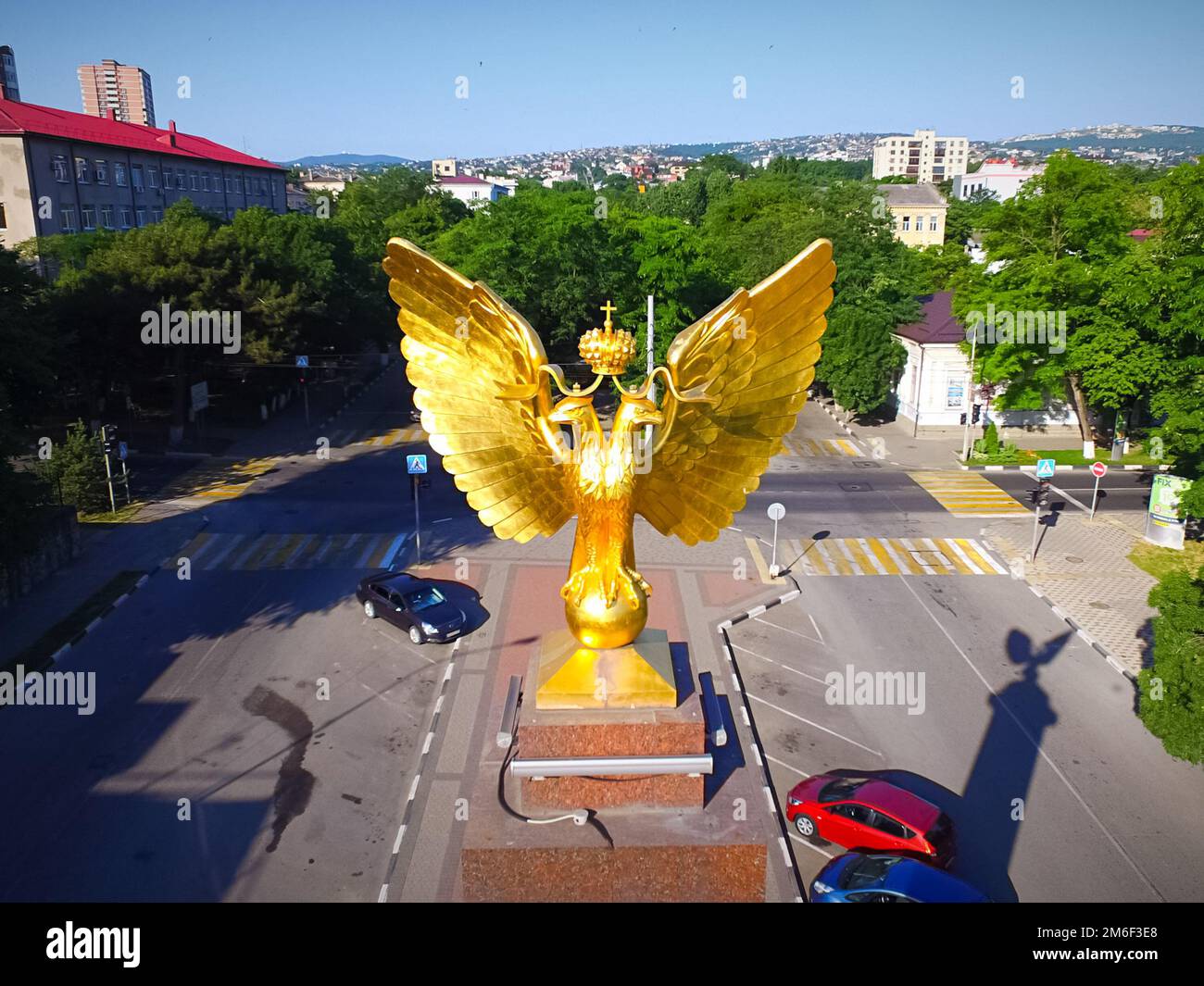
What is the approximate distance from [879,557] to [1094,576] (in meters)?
5.84

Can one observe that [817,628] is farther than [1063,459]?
No

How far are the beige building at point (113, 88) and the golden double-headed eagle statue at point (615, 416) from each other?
291 feet

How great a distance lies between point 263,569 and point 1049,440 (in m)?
32.7

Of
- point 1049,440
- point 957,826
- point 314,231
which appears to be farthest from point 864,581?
point 314,231

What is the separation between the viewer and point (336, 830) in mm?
15531

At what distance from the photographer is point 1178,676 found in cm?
1474

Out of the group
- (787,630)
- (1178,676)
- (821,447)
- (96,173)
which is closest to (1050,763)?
(1178,676)

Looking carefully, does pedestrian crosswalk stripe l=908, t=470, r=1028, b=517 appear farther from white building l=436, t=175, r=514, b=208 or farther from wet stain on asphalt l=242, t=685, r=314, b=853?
white building l=436, t=175, r=514, b=208

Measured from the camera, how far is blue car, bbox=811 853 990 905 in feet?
42.2

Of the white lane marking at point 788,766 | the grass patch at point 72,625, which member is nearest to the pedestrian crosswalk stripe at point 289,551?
the grass patch at point 72,625

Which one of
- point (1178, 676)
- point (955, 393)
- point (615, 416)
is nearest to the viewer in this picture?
point (615, 416)

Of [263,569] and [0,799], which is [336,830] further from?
[263,569]

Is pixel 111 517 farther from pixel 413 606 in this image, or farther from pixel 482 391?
pixel 482 391

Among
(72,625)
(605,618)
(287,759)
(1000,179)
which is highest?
(1000,179)
